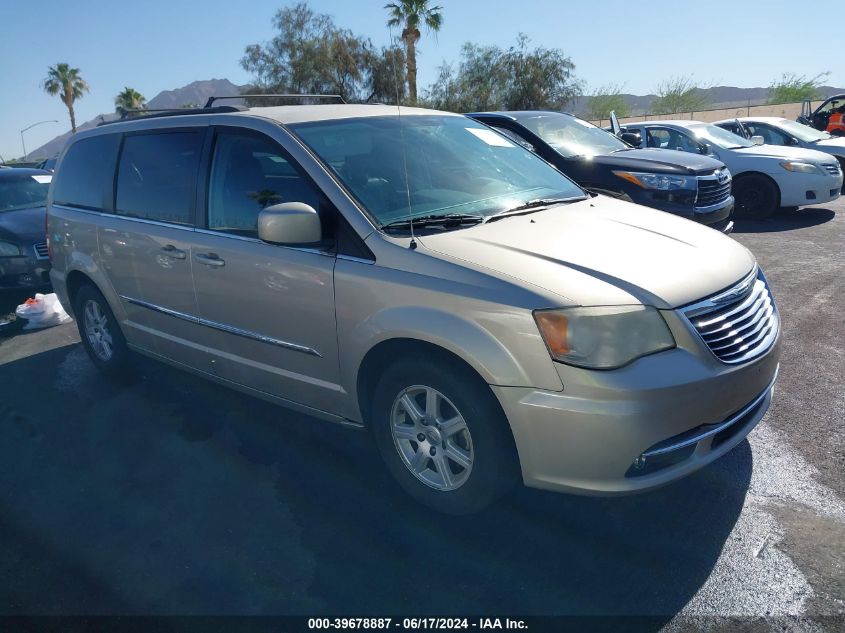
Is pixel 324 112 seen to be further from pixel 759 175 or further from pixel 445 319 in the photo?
pixel 759 175

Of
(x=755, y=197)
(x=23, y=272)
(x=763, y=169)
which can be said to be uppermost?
(x=763, y=169)

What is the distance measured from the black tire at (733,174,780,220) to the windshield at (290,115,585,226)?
24.3 ft

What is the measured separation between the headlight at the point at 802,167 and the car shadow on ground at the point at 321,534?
805cm

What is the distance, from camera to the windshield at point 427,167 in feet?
11.5

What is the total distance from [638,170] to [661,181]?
0.29 m

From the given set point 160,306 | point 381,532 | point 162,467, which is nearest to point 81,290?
point 160,306

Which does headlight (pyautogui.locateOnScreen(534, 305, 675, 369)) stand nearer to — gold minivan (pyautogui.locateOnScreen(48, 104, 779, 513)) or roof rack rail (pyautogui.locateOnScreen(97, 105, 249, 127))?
gold minivan (pyautogui.locateOnScreen(48, 104, 779, 513))

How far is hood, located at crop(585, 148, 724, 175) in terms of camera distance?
8.04 m

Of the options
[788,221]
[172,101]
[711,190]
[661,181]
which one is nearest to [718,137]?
[788,221]

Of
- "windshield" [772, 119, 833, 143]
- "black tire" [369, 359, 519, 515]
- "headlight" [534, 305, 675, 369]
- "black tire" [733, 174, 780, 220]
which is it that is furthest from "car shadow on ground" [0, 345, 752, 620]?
"windshield" [772, 119, 833, 143]

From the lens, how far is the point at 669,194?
Answer: 26.0 ft

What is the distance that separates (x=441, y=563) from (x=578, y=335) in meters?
1.14

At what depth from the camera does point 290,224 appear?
320cm

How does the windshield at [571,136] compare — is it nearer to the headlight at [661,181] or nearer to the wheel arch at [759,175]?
the headlight at [661,181]
